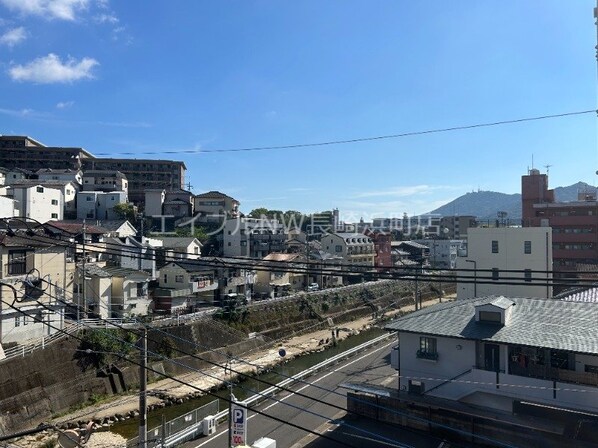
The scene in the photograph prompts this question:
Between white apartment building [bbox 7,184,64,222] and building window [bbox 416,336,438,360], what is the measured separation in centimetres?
2561

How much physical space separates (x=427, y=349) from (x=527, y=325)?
2.45m

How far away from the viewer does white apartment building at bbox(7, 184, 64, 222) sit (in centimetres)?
2773

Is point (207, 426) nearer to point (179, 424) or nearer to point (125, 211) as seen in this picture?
point (179, 424)

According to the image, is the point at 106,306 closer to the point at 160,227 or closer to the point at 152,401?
the point at 152,401

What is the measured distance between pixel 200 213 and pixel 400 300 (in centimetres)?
1978

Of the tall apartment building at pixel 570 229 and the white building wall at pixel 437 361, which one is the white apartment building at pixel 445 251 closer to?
the tall apartment building at pixel 570 229

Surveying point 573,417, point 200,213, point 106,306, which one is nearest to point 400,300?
point 200,213

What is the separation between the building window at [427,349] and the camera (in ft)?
36.5

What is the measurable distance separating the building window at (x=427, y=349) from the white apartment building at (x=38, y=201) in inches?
1008

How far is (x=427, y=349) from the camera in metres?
11.3

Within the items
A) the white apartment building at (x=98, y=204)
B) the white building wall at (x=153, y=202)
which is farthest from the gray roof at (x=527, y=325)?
the white building wall at (x=153, y=202)

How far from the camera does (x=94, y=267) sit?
18.8 m

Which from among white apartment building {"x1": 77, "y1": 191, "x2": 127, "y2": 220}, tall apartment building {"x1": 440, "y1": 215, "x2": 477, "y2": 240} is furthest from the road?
tall apartment building {"x1": 440, "y1": 215, "x2": 477, "y2": 240}

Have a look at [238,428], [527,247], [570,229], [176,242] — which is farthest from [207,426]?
[570,229]
